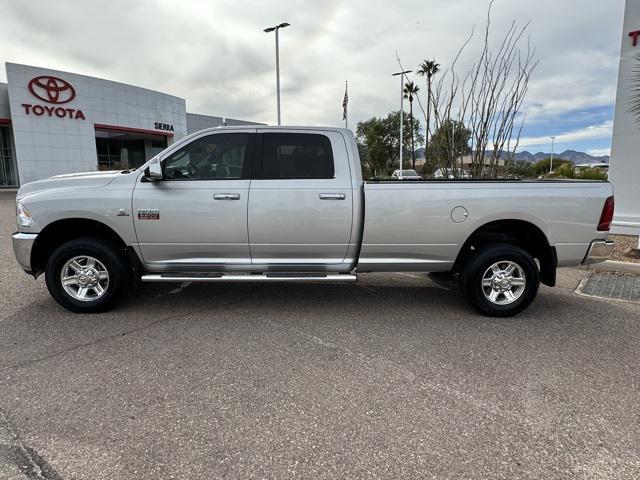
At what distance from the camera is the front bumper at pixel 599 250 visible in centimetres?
455

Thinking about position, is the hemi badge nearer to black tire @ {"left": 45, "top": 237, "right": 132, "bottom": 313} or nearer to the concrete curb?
black tire @ {"left": 45, "top": 237, "right": 132, "bottom": 313}

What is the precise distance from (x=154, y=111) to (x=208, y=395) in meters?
37.2

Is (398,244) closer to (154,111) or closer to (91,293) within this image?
(91,293)

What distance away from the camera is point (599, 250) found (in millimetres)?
4582

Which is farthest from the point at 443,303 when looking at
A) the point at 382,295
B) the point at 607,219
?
the point at 607,219

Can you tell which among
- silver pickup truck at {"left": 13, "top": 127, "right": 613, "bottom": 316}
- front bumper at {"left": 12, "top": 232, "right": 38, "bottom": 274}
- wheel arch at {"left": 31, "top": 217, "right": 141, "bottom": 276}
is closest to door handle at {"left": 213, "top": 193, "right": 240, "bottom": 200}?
silver pickup truck at {"left": 13, "top": 127, "right": 613, "bottom": 316}

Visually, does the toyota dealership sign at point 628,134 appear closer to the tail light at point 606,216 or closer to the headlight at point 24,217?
the tail light at point 606,216

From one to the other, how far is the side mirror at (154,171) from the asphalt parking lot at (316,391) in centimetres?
151

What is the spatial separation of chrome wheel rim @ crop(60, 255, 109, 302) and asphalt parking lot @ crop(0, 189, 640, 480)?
0.29m

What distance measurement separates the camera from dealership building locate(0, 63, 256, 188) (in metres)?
28.0

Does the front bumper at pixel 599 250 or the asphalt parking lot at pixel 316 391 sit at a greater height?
the front bumper at pixel 599 250

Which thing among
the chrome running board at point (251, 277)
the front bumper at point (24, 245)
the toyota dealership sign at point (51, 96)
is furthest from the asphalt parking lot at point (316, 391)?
the toyota dealership sign at point (51, 96)

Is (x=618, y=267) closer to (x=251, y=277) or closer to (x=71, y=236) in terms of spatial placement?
(x=251, y=277)

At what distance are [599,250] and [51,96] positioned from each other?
3376cm
